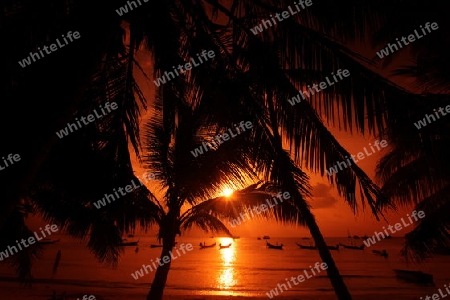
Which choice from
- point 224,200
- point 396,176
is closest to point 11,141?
point 224,200

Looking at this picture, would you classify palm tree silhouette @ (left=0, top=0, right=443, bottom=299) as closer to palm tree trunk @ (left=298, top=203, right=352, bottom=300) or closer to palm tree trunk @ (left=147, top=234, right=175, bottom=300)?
palm tree trunk @ (left=298, top=203, right=352, bottom=300)

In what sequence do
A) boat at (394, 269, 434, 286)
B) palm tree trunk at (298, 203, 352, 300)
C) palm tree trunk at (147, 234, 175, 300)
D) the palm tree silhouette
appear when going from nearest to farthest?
the palm tree silhouette, palm tree trunk at (298, 203, 352, 300), palm tree trunk at (147, 234, 175, 300), boat at (394, 269, 434, 286)

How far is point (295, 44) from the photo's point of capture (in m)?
2.71

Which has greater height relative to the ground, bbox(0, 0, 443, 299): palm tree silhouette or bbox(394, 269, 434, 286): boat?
bbox(0, 0, 443, 299): palm tree silhouette

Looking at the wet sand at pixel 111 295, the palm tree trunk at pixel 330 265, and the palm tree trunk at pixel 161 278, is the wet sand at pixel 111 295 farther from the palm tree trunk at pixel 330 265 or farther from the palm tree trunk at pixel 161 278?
the palm tree trunk at pixel 330 265

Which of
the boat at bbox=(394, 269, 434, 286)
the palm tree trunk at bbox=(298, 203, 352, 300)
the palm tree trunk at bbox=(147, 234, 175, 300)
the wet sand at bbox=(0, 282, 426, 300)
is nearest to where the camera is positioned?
the palm tree trunk at bbox=(298, 203, 352, 300)

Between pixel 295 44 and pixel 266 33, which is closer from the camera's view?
pixel 295 44

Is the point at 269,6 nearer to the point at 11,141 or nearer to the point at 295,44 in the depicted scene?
the point at 295,44

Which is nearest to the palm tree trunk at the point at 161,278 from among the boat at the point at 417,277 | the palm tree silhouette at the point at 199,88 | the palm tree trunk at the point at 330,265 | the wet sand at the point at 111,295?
the palm tree silhouette at the point at 199,88

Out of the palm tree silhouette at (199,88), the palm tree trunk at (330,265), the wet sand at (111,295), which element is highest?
the palm tree silhouette at (199,88)

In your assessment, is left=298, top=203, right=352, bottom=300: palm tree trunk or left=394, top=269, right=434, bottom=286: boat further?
left=394, top=269, right=434, bottom=286: boat

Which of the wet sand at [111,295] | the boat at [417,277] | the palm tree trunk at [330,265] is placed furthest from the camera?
the boat at [417,277]

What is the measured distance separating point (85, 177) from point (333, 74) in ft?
10.5

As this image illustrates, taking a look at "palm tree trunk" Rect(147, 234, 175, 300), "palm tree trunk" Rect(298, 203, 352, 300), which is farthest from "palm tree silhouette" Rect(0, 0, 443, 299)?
"palm tree trunk" Rect(147, 234, 175, 300)
